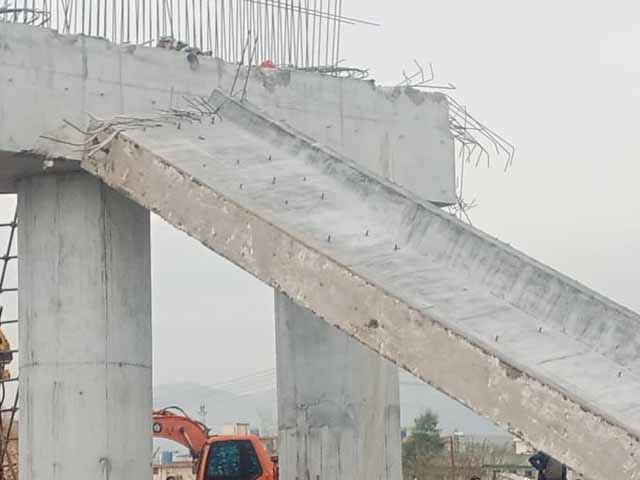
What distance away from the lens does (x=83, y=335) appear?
936 centimetres

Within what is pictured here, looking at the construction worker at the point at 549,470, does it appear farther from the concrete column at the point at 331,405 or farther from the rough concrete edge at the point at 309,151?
the rough concrete edge at the point at 309,151

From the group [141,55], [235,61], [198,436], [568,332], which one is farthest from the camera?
[198,436]

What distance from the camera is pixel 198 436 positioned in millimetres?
18172

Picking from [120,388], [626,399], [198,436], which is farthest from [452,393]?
[198,436]

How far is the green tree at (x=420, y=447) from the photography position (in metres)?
35.7

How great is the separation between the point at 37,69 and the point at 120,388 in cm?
240

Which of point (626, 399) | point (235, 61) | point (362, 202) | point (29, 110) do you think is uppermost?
point (235, 61)

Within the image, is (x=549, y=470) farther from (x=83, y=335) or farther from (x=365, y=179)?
(x=83, y=335)

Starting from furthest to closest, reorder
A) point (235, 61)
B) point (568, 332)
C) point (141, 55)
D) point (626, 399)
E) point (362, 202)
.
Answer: point (235, 61) → point (141, 55) → point (362, 202) → point (568, 332) → point (626, 399)

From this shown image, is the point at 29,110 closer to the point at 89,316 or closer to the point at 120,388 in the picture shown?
the point at 89,316

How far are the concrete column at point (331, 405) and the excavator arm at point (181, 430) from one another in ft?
21.9

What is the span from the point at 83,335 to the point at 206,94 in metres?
2.23

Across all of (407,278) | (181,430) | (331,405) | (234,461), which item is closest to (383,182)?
(407,278)

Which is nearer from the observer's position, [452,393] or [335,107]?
A: [452,393]
